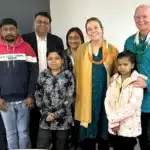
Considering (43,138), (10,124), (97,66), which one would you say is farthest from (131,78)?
(10,124)

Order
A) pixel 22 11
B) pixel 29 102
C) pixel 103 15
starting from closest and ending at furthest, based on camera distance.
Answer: pixel 29 102
pixel 22 11
pixel 103 15

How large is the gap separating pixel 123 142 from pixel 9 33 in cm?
134

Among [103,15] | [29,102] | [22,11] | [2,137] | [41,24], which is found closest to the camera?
[29,102]

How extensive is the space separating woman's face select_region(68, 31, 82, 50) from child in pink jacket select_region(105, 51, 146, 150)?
695mm

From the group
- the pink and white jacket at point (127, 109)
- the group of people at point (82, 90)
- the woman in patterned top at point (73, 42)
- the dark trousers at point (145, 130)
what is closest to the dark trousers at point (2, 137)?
the group of people at point (82, 90)

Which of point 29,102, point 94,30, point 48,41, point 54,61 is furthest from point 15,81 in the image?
point 94,30

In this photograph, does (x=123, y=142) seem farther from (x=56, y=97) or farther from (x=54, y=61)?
(x=54, y=61)

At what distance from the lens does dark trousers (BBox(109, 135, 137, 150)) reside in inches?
98.4

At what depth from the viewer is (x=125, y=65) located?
2.45 meters

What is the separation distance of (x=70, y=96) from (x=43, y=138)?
0.47 m

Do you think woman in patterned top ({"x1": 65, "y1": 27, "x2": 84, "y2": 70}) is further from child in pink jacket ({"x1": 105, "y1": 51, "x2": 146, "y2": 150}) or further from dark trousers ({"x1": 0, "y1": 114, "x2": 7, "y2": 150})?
dark trousers ({"x1": 0, "y1": 114, "x2": 7, "y2": 150})

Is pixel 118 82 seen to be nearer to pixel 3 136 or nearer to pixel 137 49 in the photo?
pixel 137 49

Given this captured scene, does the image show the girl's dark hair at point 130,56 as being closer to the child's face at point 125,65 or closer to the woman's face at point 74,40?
the child's face at point 125,65

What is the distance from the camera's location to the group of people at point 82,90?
8.03ft
